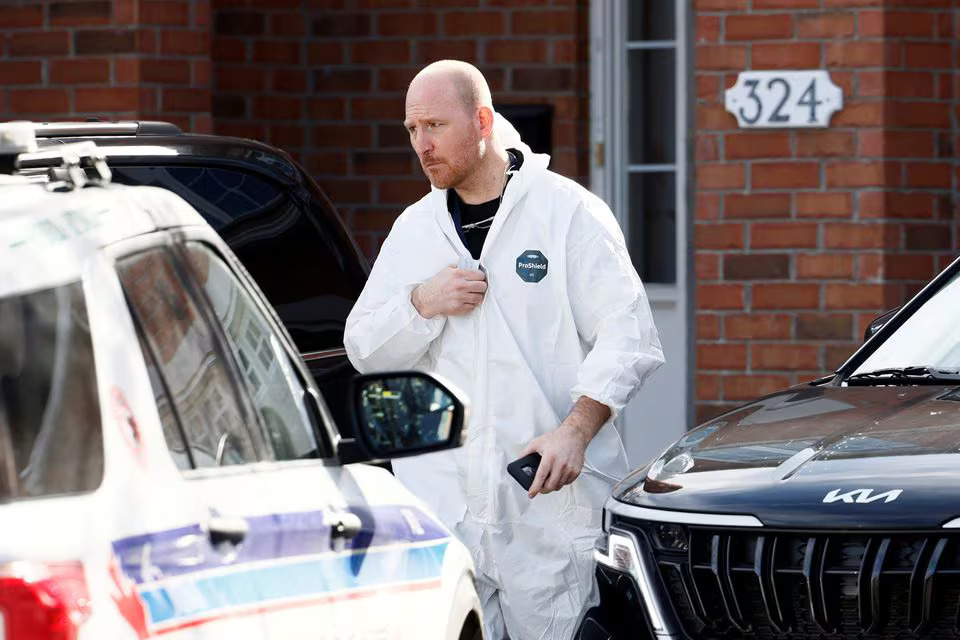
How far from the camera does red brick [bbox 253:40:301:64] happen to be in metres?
10.9

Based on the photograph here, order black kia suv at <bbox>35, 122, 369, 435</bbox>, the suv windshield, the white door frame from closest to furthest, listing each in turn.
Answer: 1. the suv windshield
2. black kia suv at <bbox>35, 122, 369, 435</bbox>
3. the white door frame

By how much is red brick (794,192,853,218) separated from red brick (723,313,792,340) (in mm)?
468

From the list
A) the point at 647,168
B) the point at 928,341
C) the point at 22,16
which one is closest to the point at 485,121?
the point at 928,341

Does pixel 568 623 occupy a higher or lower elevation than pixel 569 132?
lower

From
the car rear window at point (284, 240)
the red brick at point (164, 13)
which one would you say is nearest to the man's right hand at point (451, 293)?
the car rear window at point (284, 240)

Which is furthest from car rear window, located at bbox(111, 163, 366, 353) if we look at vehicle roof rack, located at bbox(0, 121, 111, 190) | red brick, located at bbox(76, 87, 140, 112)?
red brick, located at bbox(76, 87, 140, 112)

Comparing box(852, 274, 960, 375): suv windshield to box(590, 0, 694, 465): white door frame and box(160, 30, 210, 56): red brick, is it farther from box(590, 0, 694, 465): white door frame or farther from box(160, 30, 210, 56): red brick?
box(160, 30, 210, 56): red brick

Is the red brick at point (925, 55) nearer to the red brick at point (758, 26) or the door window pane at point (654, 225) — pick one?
the red brick at point (758, 26)

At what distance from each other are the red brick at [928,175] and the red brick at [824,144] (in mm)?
292

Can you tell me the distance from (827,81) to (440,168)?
383 centimetres

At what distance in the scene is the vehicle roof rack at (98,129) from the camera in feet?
18.5

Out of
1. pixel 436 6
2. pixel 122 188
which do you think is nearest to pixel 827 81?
pixel 436 6

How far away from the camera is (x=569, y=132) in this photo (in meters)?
10.6

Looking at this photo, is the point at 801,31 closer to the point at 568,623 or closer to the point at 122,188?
the point at 568,623
